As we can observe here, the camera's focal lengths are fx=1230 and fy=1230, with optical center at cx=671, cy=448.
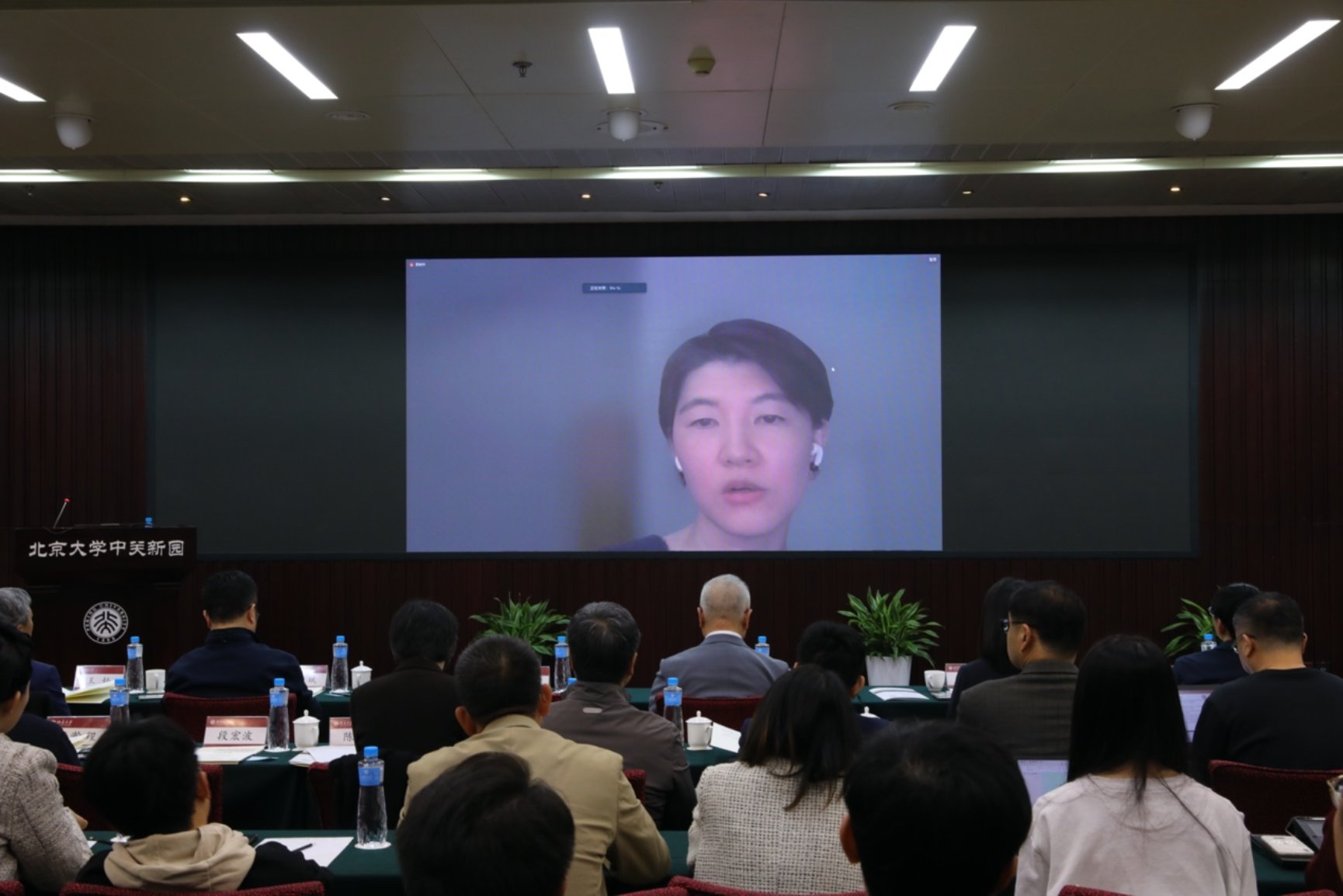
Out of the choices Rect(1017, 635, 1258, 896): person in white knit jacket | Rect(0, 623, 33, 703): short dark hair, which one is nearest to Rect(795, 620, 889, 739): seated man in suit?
Rect(1017, 635, 1258, 896): person in white knit jacket

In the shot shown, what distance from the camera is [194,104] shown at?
20.9ft

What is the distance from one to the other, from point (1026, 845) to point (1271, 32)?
427 cm

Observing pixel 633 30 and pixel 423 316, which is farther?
pixel 423 316

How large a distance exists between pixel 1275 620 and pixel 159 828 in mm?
3070

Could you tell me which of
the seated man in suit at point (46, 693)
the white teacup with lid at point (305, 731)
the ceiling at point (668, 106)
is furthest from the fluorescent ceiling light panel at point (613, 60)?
the seated man in suit at point (46, 693)

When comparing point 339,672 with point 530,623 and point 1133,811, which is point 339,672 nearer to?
point 530,623

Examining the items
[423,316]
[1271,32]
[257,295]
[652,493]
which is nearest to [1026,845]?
[1271,32]

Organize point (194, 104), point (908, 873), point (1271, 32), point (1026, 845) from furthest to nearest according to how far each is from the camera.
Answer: point (194, 104)
point (1271, 32)
point (1026, 845)
point (908, 873)

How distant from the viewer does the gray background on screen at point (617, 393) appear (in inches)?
352

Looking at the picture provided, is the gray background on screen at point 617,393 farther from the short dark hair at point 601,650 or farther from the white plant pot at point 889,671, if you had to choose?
the short dark hair at point 601,650

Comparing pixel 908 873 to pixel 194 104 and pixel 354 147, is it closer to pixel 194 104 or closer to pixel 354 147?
pixel 194 104

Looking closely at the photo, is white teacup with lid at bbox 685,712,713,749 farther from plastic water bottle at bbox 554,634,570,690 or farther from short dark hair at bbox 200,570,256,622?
short dark hair at bbox 200,570,256,622

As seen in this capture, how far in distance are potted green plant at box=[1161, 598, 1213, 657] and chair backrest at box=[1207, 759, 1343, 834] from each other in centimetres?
576

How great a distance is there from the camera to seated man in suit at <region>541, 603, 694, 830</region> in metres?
3.52
